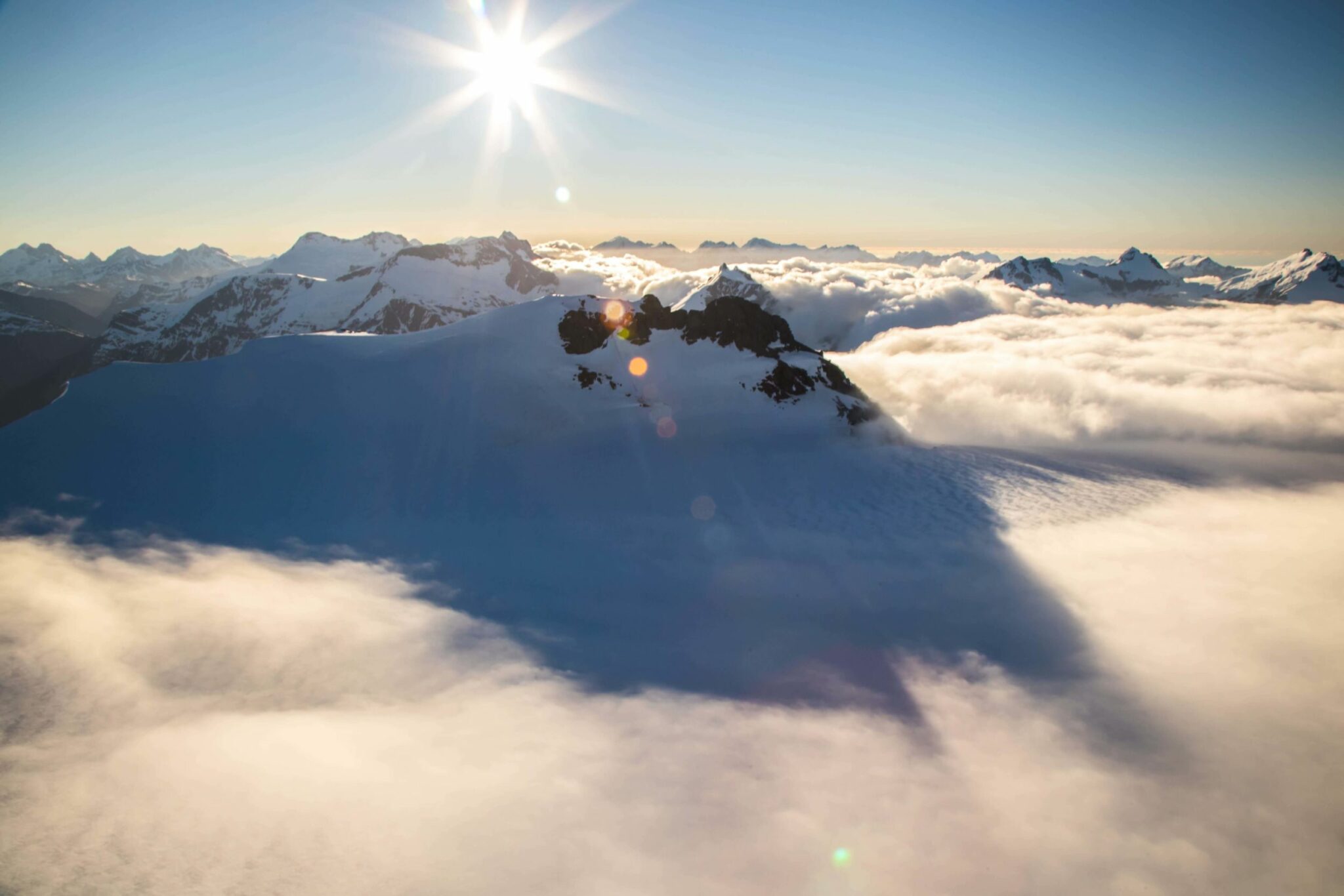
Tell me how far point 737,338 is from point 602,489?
755 inches

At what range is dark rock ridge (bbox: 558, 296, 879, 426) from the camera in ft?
132

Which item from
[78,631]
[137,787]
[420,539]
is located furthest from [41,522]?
[137,787]

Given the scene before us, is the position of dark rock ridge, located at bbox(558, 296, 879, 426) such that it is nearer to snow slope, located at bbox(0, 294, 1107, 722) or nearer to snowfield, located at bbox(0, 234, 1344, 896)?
snow slope, located at bbox(0, 294, 1107, 722)

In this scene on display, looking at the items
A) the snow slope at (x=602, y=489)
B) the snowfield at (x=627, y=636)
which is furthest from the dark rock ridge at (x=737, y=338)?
the snowfield at (x=627, y=636)

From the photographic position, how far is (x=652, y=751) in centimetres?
1298

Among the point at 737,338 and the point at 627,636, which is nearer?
the point at 627,636

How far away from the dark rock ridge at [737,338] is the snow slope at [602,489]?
216 mm

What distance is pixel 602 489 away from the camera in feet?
102

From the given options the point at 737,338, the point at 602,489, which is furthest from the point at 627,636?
the point at 737,338

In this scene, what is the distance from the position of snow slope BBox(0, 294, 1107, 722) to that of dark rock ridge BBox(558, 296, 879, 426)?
8.5 inches

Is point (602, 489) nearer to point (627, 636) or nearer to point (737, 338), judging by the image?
point (627, 636)

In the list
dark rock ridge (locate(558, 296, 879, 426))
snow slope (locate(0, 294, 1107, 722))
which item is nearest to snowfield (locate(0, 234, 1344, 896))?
snow slope (locate(0, 294, 1107, 722))

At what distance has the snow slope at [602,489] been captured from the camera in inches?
784

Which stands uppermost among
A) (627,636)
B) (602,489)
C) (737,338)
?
(737,338)
